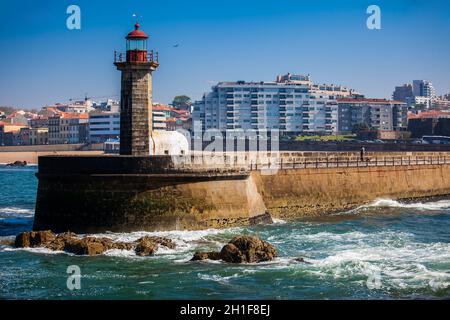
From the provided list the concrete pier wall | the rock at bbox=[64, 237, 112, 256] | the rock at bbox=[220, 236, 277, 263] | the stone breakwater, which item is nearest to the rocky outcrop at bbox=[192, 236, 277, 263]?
the rock at bbox=[220, 236, 277, 263]

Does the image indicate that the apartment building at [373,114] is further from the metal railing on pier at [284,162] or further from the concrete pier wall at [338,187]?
the concrete pier wall at [338,187]

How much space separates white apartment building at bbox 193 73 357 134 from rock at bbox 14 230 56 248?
150m

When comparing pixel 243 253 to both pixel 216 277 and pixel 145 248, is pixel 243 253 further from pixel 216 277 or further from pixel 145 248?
pixel 145 248

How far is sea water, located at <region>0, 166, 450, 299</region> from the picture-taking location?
22188 millimetres

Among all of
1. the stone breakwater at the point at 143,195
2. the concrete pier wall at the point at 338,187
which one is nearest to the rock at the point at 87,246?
the stone breakwater at the point at 143,195

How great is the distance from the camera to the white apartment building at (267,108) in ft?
591

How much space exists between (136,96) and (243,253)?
39.9ft

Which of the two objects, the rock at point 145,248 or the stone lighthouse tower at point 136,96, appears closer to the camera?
the rock at point 145,248

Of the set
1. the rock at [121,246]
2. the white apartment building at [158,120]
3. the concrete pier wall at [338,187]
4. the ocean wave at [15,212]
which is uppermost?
the white apartment building at [158,120]

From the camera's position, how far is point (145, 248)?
27.9 metres

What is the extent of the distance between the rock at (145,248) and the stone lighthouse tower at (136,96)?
8398 millimetres

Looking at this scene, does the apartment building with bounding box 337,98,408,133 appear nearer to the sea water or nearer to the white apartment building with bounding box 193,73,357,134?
the white apartment building with bounding box 193,73,357,134

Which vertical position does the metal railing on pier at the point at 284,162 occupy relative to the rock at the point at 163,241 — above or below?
above
